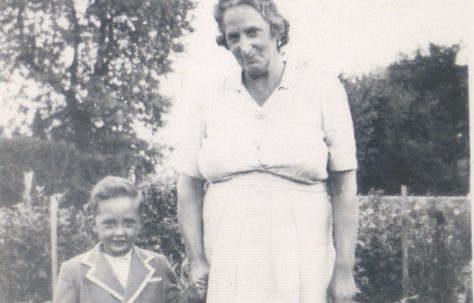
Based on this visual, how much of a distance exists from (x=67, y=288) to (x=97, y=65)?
47.1 ft

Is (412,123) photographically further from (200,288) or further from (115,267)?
(200,288)

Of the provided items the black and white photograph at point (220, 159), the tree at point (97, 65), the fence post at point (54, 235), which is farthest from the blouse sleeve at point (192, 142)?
the tree at point (97, 65)

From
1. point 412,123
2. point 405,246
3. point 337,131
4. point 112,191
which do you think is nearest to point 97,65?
point 412,123

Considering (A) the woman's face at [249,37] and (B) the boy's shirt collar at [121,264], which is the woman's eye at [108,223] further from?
(A) the woman's face at [249,37]

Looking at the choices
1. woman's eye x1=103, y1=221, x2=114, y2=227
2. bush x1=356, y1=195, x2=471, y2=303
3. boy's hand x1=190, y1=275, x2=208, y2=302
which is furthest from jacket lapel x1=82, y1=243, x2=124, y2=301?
bush x1=356, y1=195, x2=471, y2=303

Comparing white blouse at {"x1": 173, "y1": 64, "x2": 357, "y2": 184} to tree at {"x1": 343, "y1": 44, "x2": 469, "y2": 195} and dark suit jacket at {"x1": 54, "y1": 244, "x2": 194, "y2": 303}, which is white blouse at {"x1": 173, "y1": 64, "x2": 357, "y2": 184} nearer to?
dark suit jacket at {"x1": 54, "y1": 244, "x2": 194, "y2": 303}

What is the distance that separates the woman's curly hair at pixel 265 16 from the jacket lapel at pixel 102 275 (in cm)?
101

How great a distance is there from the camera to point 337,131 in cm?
203

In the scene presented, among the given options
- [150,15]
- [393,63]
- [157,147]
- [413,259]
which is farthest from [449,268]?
[393,63]

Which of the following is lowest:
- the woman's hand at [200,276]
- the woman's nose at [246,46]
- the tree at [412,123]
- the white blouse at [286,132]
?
the woman's hand at [200,276]

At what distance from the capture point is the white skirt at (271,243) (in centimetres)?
198

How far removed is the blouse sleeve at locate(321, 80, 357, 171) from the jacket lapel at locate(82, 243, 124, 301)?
104cm

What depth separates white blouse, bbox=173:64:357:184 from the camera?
2.00 m

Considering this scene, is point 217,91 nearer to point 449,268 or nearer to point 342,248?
point 342,248
